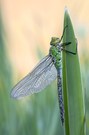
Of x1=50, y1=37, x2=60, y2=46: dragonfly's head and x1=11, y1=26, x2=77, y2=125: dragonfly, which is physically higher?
x1=50, y1=37, x2=60, y2=46: dragonfly's head

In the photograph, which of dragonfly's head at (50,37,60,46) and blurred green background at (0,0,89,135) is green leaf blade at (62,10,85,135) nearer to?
blurred green background at (0,0,89,135)

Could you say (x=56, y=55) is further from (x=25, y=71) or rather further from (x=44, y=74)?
(x=25, y=71)

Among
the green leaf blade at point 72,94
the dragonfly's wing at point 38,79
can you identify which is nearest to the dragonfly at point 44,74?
the dragonfly's wing at point 38,79

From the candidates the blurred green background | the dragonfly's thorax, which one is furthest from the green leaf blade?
the dragonfly's thorax

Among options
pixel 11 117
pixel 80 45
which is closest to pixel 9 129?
pixel 11 117

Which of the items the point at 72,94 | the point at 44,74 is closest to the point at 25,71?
the point at 44,74

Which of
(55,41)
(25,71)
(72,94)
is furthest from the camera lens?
(25,71)

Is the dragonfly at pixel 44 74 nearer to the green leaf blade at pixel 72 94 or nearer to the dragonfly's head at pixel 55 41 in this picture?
the dragonfly's head at pixel 55 41

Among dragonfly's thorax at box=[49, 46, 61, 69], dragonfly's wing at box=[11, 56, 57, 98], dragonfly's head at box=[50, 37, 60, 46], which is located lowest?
dragonfly's wing at box=[11, 56, 57, 98]
